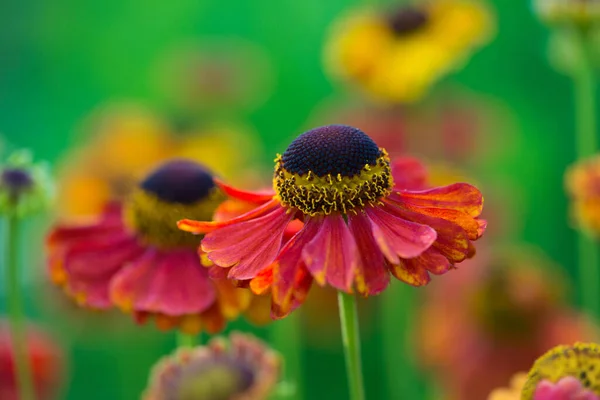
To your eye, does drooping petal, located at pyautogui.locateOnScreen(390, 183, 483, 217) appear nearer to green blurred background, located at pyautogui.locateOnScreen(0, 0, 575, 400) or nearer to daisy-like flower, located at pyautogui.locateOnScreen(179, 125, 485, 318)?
daisy-like flower, located at pyautogui.locateOnScreen(179, 125, 485, 318)

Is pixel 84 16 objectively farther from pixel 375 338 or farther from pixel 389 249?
pixel 389 249

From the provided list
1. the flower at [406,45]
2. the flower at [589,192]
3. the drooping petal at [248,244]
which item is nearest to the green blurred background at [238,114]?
the flower at [406,45]

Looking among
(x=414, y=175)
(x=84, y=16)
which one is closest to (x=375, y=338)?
(x=414, y=175)

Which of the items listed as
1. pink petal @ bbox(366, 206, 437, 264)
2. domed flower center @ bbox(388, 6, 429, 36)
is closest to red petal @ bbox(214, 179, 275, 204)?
pink petal @ bbox(366, 206, 437, 264)

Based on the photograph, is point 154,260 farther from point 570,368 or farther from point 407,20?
point 407,20

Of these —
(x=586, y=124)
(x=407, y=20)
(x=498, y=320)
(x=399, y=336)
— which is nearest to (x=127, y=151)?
(x=407, y=20)

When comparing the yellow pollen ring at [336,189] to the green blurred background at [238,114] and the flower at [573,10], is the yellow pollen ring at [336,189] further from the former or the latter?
the green blurred background at [238,114]
